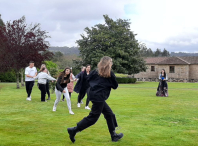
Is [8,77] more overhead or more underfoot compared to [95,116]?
more overhead

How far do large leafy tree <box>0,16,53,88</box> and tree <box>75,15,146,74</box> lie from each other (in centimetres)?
1686

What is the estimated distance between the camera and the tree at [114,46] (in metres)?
46.0

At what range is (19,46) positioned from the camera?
27953 millimetres

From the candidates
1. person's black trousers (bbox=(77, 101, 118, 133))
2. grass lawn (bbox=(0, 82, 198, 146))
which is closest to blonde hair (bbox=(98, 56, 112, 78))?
person's black trousers (bbox=(77, 101, 118, 133))

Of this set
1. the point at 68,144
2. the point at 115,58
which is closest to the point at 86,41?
the point at 115,58

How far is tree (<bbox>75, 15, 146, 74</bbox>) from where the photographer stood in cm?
4603

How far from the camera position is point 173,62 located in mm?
58875

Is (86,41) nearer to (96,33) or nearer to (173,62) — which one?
(96,33)

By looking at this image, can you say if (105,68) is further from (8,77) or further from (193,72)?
(193,72)

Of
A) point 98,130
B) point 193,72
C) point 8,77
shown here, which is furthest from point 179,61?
point 98,130

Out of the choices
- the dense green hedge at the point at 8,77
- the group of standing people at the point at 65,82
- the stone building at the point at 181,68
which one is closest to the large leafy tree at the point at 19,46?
the group of standing people at the point at 65,82

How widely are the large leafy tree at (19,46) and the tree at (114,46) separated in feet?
55.3

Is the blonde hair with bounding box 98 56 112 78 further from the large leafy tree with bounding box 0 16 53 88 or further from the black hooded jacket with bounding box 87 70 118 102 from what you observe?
the large leafy tree with bounding box 0 16 53 88

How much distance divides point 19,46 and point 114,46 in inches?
889
